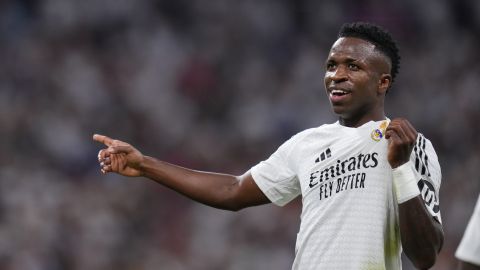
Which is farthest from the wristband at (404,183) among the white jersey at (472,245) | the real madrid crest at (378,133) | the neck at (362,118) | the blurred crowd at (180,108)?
the blurred crowd at (180,108)

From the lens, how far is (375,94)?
13.6ft

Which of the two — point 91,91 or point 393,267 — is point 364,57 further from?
point 91,91

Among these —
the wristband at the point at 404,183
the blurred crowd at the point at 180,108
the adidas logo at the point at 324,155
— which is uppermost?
the blurred crowd at the point at 180,108

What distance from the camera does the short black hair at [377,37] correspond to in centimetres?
415

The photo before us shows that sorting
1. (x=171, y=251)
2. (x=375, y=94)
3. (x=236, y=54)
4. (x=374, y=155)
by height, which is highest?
(x=236, y=54)

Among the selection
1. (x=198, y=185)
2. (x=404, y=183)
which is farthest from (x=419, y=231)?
(x=198, y=185)

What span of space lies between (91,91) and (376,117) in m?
7.29

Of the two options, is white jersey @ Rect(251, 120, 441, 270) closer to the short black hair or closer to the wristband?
the wristband

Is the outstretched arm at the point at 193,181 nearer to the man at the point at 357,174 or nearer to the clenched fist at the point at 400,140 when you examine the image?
the man at the point at 357,174

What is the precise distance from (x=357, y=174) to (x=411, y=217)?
1.18 feet

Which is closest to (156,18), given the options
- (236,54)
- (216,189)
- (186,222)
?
(236,54)

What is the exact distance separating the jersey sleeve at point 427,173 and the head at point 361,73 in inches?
11.4

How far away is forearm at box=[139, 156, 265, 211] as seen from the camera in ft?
14.7

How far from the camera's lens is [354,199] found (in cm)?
395
